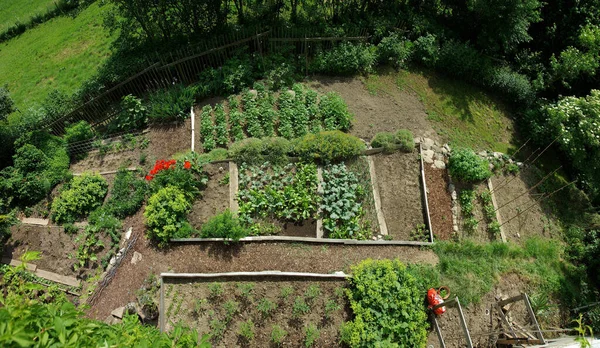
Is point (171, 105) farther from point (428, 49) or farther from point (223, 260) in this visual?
point (428, 49)

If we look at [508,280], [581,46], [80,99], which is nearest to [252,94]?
[80,99]

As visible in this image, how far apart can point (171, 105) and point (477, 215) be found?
34.2 feet

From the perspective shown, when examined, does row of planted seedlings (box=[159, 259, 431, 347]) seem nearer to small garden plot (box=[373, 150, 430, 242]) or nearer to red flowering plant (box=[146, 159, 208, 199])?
small garden plot (box=[373, 150, 430, 242])

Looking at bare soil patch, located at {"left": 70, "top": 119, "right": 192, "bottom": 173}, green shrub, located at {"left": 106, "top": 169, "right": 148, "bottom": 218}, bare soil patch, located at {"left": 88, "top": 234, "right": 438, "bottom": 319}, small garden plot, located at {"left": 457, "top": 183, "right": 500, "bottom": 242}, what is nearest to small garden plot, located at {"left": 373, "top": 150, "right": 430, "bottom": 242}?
bare soil patch, located at {"left": 88, "top": 234, "right": 438, "bottom": 319}

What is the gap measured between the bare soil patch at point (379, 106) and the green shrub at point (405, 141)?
0.75m

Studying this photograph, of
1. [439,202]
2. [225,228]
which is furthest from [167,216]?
[439,202]

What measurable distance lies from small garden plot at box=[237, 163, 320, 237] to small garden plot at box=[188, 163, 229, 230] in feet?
1.51

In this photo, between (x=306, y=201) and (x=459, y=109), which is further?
(x=459, y=109)

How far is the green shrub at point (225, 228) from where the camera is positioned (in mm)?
8969

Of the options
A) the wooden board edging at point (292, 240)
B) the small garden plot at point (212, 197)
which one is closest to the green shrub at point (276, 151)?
the small garden plot at point (212, 197)

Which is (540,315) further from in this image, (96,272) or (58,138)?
(58,138)

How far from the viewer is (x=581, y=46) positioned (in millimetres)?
13219

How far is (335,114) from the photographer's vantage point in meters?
11.7

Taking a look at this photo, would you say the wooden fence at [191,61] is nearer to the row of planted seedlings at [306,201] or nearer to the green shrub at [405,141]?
the green shrub at [405,141]
